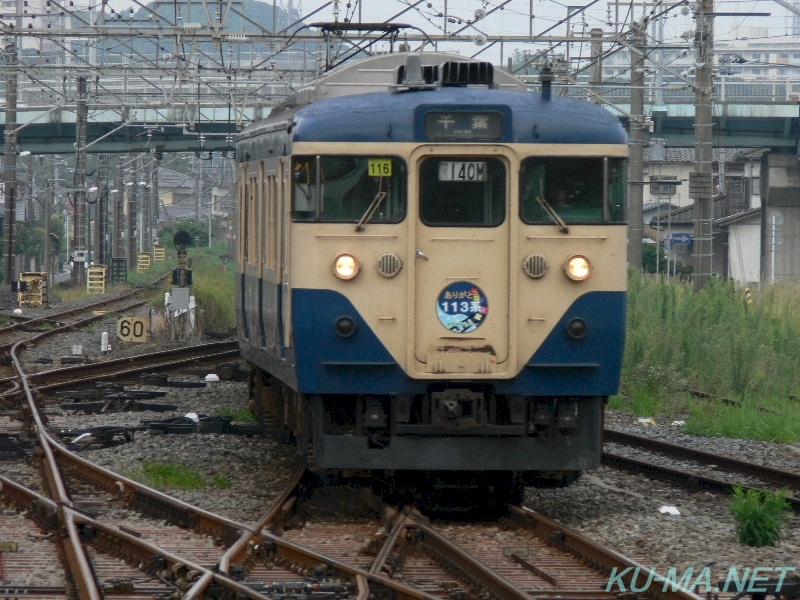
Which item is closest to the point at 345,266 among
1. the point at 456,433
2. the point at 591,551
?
the point at 456,433

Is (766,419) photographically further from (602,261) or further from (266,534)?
(266,534)

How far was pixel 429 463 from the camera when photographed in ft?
28.0

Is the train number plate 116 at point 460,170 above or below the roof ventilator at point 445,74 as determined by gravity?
below

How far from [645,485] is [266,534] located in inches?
145

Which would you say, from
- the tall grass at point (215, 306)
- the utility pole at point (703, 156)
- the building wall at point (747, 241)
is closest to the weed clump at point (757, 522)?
the utility pole at point (703, 156)

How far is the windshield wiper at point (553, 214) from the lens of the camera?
8.55 metres

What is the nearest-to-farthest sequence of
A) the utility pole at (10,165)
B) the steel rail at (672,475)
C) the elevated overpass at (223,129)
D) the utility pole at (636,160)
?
the steel rail at (672,475)
the utility pole at (636,160)
the utility pole at (10,165)
the elevated overpass at (223,129)

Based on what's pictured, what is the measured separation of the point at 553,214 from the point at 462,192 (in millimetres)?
564

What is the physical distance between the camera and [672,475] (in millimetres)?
10219

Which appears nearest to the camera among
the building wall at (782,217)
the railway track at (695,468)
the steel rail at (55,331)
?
the railway track at (695,468)

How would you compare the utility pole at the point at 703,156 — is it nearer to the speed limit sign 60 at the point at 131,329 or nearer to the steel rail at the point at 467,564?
the speed limit sign 60 at the point at 131,329

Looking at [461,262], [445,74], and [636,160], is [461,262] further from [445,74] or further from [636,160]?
[636,160]

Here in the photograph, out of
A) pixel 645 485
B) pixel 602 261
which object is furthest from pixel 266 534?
pixel 645 485

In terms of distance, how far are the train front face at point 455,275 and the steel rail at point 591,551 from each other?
51cm
